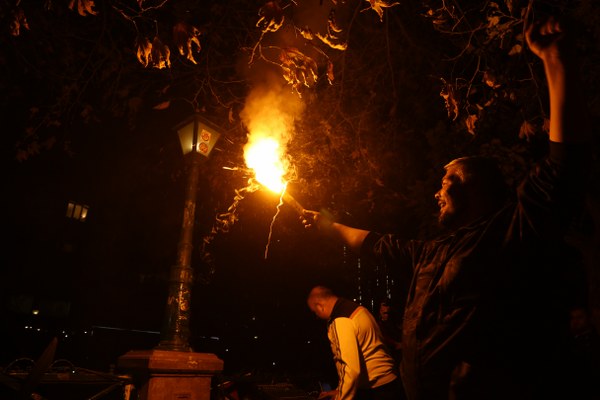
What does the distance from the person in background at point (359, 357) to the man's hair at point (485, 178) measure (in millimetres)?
2862

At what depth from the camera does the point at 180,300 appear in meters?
5.62

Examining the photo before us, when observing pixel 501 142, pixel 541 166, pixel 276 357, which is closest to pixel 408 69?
pixel 501 142

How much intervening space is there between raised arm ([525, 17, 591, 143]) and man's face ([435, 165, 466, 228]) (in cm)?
72

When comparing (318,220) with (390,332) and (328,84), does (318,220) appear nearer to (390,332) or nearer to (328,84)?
(390,332)

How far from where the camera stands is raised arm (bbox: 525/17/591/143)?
1.87 metres

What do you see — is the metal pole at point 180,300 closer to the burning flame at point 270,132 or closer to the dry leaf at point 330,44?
the burning flame at point 270,132

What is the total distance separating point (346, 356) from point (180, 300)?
2324 millimetres

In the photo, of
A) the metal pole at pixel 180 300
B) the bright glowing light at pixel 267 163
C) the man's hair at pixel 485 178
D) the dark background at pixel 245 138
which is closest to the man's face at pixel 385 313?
the dark background at pixel 245 138

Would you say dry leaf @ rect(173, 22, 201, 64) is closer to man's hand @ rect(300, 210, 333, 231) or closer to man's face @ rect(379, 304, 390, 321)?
man's hand @ rect(300, 210, 333, 231)

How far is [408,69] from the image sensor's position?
9.41 m

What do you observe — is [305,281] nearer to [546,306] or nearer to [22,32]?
[22,32]

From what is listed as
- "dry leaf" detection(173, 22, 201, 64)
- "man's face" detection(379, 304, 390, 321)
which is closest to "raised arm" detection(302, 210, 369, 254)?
"dry leaf" detection(173, 22, 201, 64)

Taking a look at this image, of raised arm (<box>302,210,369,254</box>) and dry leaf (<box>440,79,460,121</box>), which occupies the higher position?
dry leaf (<box>440,79,460,121</box>)

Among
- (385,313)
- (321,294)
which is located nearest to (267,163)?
(321,294)
